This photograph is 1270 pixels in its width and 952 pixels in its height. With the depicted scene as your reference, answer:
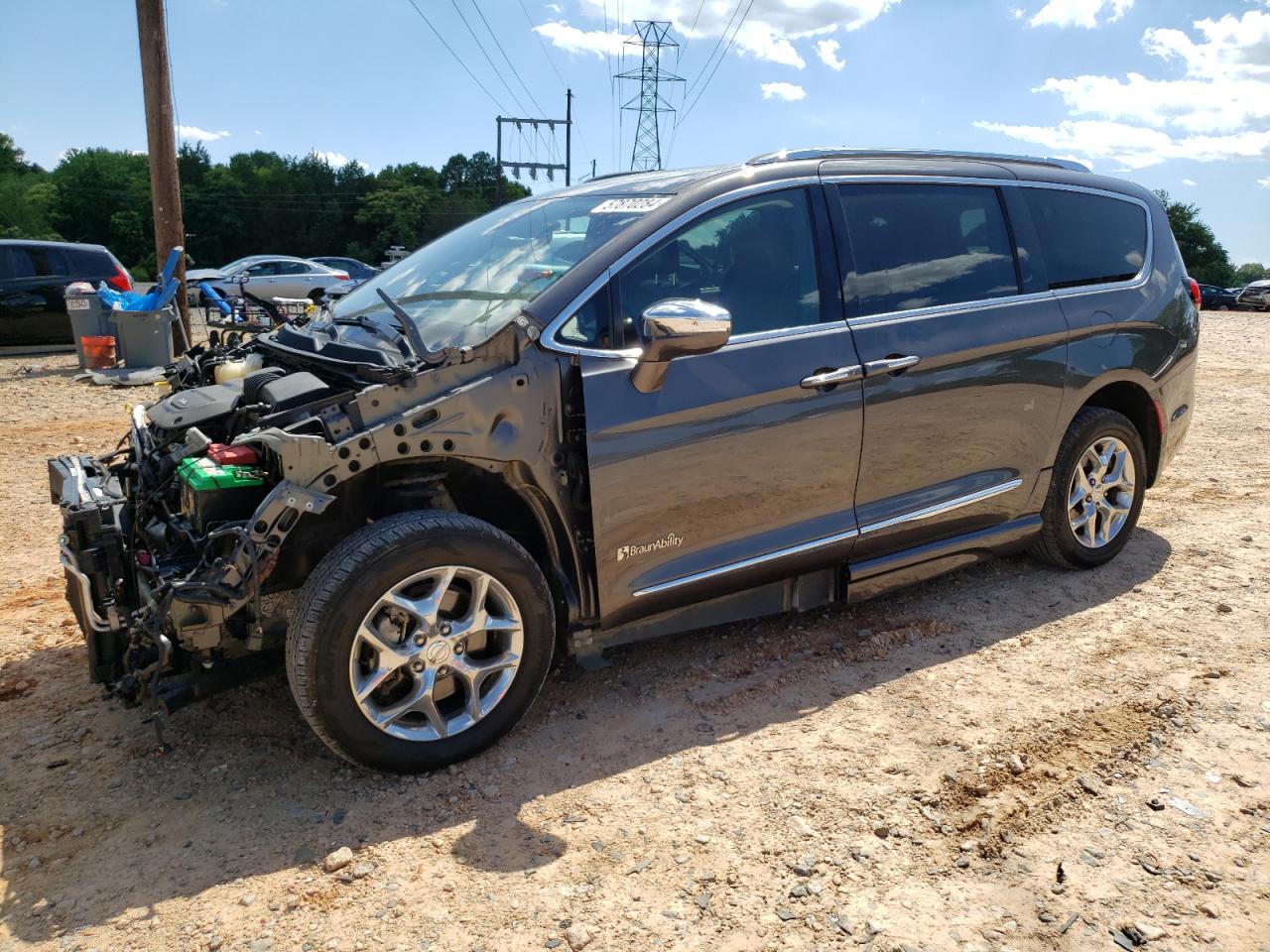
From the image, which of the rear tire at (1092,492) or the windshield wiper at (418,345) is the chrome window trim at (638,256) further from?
the rear tire at (1092,492)

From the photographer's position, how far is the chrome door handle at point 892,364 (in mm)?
3566

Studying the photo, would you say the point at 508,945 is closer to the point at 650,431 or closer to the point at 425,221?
the point at 650,431

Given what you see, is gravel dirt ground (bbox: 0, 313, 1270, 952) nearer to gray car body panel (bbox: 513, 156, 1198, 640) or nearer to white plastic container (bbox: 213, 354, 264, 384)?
gray car body panel (bbox: 513, 156, 1198, 640)

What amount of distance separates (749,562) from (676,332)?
1009 mm

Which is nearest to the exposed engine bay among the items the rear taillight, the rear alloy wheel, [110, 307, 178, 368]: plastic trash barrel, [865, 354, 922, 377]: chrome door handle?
[865, 354, 922, 377]: chrome door handle

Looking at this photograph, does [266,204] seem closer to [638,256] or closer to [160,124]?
[160,124]

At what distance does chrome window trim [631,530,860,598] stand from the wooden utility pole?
10651 millimetres

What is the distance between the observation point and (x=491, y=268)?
3.64 m

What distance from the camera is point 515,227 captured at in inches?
152

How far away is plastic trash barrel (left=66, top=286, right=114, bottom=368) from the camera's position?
1161 cm

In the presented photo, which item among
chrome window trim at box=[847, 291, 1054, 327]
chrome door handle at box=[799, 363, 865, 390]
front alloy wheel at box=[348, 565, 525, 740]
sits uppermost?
chrome window trim at box=[847, 291, 1054, 327]

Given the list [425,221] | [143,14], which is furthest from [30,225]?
[143,14]

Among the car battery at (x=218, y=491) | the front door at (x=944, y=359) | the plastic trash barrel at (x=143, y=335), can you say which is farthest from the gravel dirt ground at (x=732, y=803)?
the plastic trash barrel at (x=143, y=335)

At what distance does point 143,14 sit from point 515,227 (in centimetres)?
1114
